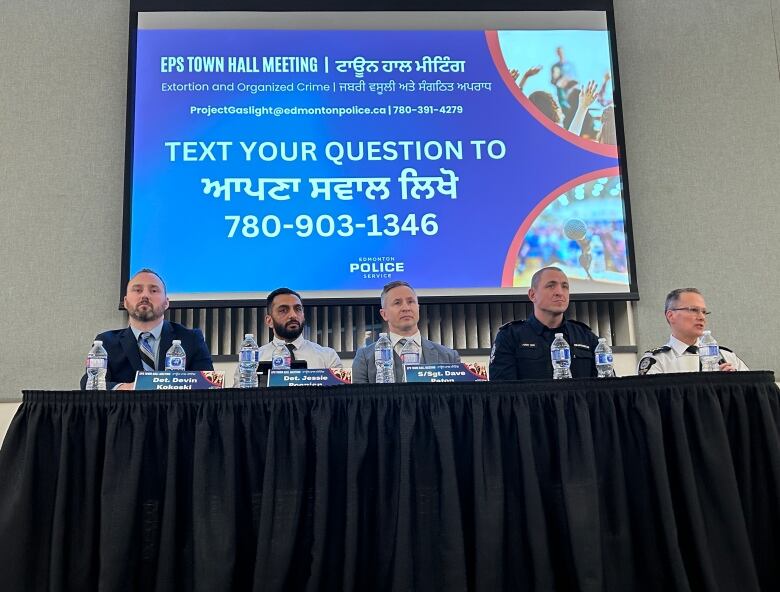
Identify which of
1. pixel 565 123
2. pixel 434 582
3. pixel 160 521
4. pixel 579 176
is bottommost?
pixel 434 582

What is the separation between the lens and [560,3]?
12.9 feet

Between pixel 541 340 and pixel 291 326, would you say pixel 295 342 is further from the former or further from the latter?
pixel 541 340

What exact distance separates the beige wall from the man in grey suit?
1345 mm

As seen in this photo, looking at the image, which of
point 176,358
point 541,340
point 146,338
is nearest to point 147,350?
point 146,338

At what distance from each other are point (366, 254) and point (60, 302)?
1522 millimetres

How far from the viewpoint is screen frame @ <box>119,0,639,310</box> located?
3.60 m

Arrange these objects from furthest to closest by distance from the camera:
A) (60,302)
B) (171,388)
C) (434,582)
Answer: (60,302) < (171,388) < (434,582)

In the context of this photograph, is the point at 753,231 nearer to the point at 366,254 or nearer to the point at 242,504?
the point at 366,254

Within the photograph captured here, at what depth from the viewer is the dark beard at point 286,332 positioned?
10.5 feet

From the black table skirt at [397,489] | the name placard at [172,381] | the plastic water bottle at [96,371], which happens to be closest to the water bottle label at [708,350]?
the black table skirt at [397,489]

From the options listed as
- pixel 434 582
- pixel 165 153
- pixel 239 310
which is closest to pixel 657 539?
pixel 434 582

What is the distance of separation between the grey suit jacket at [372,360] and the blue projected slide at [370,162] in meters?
0.58

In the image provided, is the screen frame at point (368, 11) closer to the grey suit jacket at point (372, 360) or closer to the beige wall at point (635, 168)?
the beige wall at point (635, 168)

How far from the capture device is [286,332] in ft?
10.5
